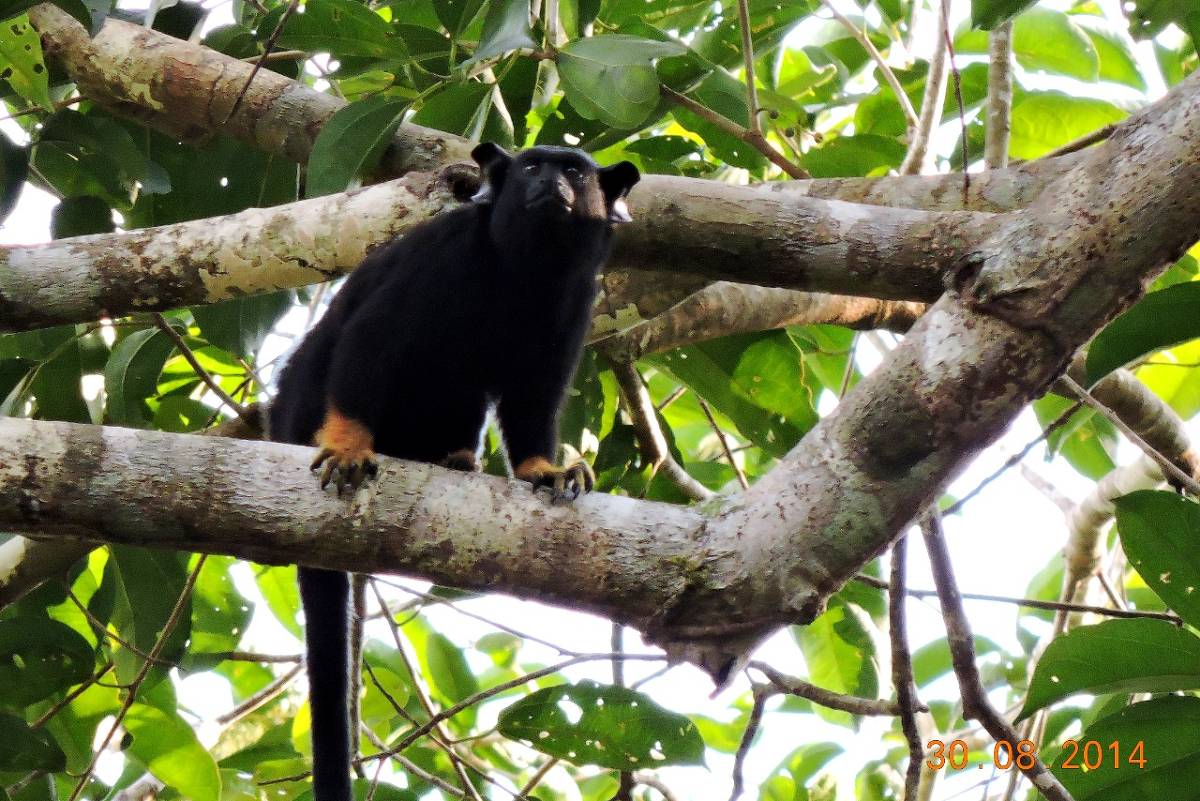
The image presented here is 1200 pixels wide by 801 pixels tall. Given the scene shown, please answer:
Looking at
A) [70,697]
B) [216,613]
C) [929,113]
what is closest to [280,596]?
[216,613]

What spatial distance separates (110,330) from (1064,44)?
11.3 ft

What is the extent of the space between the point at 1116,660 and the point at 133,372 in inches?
110

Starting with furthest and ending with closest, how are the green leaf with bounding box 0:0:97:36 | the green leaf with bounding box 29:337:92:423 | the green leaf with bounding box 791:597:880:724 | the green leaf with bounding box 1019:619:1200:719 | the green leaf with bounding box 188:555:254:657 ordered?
the green leaf with bounding box 188:555:254:657
the green leaf with bounding box 791:597:880:724
the green leaf with bounding box 29:337:92:423
the green leaf with bounding box 0:0:97:36
the green leaf with bounding box 1019:619:1200:719

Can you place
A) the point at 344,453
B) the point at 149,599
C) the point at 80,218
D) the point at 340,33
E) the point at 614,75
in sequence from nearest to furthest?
the point at 344,453 < the point at 614,75 < the point at 340,33 < the point at 149,599 < the point at 80,218

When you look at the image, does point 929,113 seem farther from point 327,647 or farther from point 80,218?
point 80,218

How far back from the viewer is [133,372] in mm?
3633

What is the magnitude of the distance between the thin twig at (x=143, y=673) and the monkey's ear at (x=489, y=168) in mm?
1217

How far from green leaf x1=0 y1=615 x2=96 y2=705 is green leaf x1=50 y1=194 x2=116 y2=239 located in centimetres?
117

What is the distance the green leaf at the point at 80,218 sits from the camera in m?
3.69

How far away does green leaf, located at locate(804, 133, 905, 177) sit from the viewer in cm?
391

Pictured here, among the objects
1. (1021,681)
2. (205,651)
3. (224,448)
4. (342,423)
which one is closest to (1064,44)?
(1021,681)

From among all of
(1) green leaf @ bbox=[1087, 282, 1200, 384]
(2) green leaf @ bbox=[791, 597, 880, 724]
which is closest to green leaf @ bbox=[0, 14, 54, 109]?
(1) green leaf @ bbox=[1087, 282, 1200, 384]

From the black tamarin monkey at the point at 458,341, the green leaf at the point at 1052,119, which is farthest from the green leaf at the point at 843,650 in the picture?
the green leaf at the point at 1052,119

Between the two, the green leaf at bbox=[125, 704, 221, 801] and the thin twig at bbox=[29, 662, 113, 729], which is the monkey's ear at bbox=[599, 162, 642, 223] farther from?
the thin twig at bbox=[29, 662, 113, 729]
